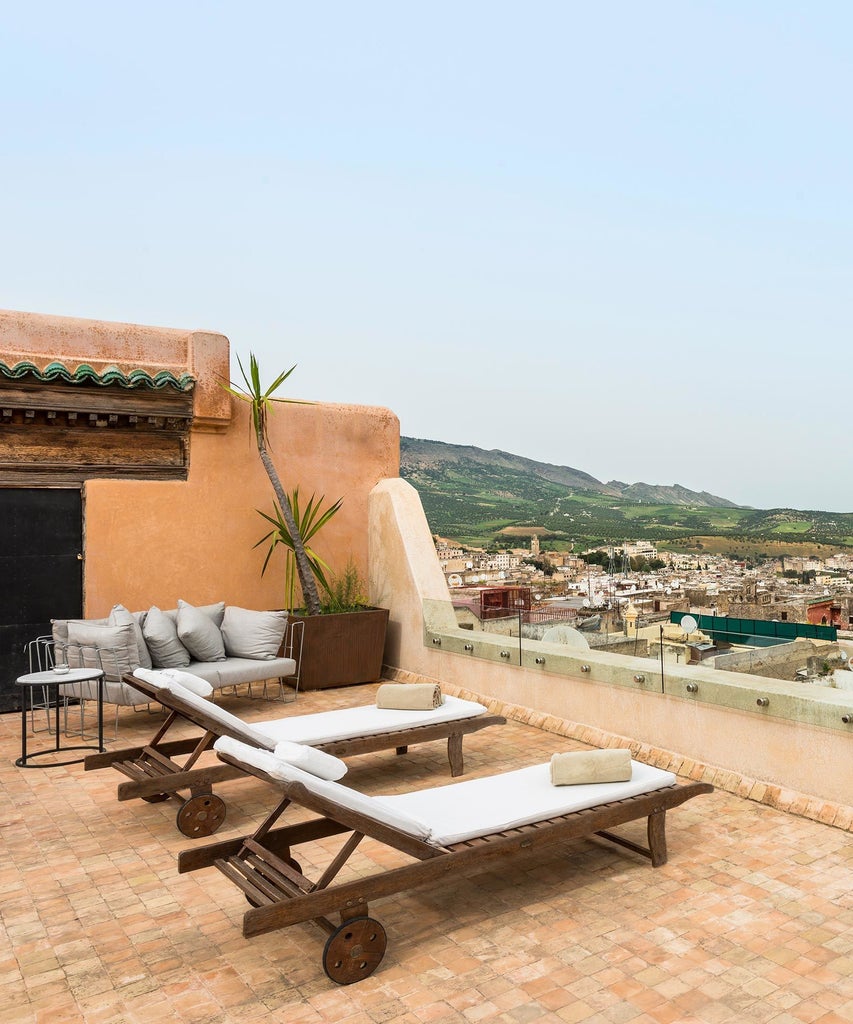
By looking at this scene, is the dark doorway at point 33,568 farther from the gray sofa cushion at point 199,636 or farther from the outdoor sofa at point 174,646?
the gray sofa cushion at point 199,636

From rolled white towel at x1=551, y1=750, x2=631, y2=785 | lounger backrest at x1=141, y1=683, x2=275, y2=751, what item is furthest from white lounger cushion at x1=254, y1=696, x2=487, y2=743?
rolled white towel at x1=551, y1=750, x2=631, y2=785

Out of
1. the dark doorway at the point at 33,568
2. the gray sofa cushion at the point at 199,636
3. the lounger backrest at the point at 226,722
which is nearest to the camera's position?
the lounger backrest at the point at 226,722

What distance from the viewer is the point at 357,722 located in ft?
17.0

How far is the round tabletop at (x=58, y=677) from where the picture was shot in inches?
210

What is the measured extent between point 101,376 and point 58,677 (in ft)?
10.1

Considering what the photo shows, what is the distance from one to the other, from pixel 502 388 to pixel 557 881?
115ft

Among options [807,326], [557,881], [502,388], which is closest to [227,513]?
[557,881]

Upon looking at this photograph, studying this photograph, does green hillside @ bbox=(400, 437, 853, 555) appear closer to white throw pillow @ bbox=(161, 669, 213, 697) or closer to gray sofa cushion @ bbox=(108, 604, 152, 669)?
gray sofa cushion @ bbox=(108, 604, 152, 669)

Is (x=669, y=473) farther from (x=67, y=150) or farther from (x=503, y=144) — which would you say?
(x=67, y=150)

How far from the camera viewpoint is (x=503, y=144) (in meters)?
16.8

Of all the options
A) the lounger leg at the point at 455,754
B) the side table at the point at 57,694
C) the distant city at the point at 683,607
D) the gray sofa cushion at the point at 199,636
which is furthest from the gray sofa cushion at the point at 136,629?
the distant city at the point at 683,607

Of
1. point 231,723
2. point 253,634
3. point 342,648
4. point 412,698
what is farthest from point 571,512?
point 231,723

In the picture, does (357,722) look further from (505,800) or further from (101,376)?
(101,376)

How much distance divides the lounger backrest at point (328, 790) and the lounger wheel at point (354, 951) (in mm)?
353
